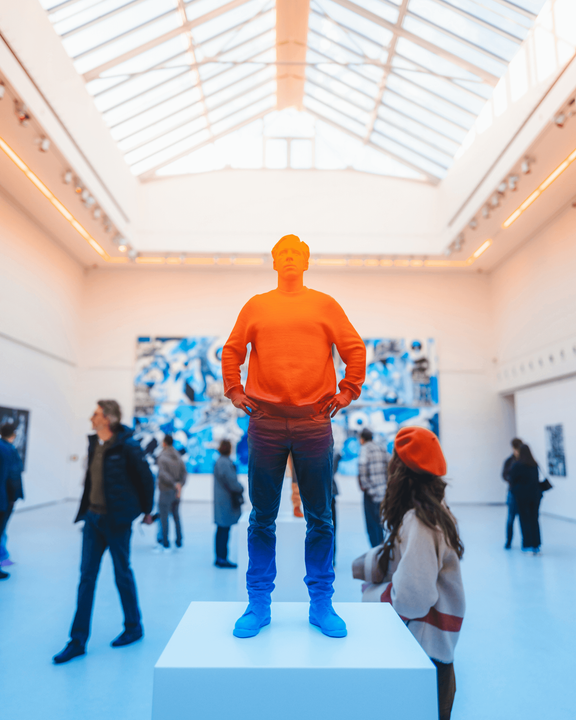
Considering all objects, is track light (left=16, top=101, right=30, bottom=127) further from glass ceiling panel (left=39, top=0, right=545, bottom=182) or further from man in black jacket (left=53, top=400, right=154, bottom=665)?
man in black jacket (left=53, top=400, right=154, bottom=665)

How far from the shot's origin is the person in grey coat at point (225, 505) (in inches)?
302

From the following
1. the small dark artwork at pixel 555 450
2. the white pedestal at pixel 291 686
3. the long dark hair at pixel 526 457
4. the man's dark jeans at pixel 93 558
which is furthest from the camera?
the small dark artwork at pixel 555 450

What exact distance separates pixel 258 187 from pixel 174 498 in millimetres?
11897

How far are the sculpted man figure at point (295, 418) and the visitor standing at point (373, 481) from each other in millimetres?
5273

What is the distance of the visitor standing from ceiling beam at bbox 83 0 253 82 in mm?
10468

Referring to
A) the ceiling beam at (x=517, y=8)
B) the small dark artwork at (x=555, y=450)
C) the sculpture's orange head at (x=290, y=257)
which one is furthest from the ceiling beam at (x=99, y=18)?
the small dark artwork at (x=555, y=450)

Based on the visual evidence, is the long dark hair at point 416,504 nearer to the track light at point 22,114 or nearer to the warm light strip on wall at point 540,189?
the track light at point 22,114

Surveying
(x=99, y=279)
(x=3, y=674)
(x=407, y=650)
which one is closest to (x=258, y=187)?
(x=99, y=279)

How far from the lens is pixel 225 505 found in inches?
303

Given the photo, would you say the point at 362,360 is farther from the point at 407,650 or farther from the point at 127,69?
the point at 127,69

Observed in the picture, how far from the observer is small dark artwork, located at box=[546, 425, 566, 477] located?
1358 cm

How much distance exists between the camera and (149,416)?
17.6 meters

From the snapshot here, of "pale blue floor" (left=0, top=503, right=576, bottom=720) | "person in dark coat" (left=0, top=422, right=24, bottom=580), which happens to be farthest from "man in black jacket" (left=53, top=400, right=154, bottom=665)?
"person in dark coat" (left=0, top=422, right=24, bottom=580)

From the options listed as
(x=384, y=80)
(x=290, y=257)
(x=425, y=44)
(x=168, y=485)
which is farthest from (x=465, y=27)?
(x=290, y=257)
